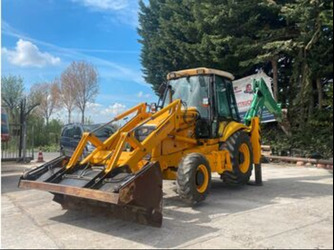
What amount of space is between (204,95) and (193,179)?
7.48 ft

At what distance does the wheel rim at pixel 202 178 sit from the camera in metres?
6.98

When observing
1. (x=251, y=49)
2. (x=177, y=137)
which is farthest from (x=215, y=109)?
(x=251, y=49)

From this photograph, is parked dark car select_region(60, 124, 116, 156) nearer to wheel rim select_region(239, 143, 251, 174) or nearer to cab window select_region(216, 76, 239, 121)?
cab window select_region(216, 76, 239, 121)

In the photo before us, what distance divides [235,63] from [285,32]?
102 inches

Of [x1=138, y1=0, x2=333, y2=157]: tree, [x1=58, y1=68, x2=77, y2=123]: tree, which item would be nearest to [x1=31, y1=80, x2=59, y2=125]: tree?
[x1=58, y1=68, x2=77, y2=123]: tree

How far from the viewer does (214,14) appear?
53.9 feet

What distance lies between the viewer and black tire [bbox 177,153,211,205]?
6684mm

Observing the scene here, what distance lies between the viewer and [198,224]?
5.86 m

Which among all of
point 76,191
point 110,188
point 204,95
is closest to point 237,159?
point 204,95

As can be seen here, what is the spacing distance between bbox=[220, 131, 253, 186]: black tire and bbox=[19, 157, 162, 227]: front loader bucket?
2941mm

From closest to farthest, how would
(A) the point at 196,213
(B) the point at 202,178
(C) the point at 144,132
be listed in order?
(A) the point at 196,213, (B) the point at 202,178, (C) the point at 144,132

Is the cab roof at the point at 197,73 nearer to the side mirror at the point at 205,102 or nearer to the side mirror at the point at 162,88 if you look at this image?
the side mirror at the point at 162,88

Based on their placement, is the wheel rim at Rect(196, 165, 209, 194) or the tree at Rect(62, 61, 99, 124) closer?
the wheel rim at Rect(196, 165, 209, 194)

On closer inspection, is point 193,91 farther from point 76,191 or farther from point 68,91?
point 68,91
